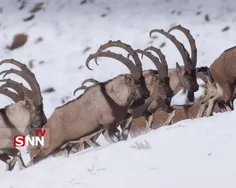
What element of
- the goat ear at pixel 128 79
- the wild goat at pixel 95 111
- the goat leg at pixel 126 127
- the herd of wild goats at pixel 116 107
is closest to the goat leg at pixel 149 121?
the herd of wild goats at pixel 116 107

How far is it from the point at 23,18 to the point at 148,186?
50.3ft

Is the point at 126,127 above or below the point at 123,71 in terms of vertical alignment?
above

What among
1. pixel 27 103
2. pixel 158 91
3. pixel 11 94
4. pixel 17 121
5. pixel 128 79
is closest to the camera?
pixel 128 79

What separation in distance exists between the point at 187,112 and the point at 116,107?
2182 millimetres

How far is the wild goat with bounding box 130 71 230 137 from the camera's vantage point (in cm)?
1188

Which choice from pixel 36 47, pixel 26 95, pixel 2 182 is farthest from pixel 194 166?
pixel 36 47

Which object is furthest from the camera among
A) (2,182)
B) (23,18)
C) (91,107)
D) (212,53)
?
(23,18)

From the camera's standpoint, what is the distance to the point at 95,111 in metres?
10.9

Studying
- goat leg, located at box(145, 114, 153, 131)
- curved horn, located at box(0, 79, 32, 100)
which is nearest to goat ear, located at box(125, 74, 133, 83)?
goat leg, located at box(145, 114, 153, 131)

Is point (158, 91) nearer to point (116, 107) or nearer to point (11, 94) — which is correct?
point (116, 107)

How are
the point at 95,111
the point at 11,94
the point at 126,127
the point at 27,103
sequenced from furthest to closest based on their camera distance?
the point at 11,94
the point at 27,103
the point at 126,127
the point at 95,111

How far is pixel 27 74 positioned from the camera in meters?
12.2

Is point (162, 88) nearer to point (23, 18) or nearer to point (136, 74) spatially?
point (136, 74)

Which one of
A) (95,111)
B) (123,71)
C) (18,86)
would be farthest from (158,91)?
(123,71)
